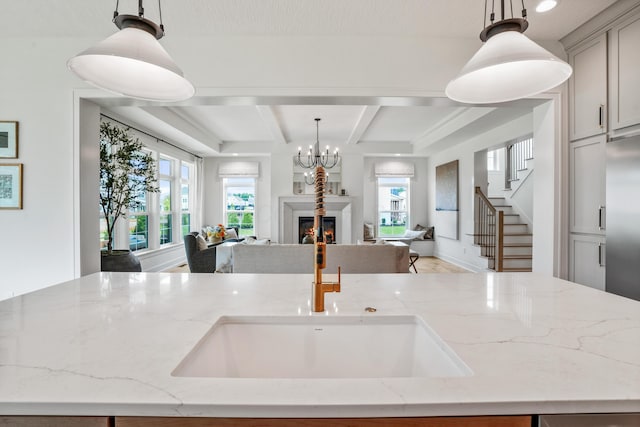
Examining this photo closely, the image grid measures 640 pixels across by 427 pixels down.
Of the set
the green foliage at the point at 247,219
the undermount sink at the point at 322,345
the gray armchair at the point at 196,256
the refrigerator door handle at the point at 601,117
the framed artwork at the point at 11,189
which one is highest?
the refrigerator door handle at the point at 601,117

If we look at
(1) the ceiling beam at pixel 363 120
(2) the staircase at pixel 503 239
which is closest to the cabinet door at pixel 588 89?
(1) the ceiling beam at pixel 363 120

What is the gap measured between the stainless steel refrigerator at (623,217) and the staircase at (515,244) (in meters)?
2.76

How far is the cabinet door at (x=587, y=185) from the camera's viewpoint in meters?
2.40

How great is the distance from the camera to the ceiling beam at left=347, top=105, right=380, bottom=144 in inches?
172

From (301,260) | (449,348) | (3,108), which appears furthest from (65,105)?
(449,348)

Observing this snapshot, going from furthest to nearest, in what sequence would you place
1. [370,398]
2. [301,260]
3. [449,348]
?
1. [301,260]
2. [449,348]
3. [370,398]

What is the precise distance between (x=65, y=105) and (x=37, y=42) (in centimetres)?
57

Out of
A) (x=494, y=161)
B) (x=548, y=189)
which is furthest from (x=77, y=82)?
Result: (x=494, y=161)

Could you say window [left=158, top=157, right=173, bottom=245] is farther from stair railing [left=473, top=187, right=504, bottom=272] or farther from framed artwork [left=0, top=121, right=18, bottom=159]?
stair railing [left=473, top=187, right=504, bottom=272]

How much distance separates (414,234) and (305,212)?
104 inches

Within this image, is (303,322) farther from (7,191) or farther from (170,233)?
(170,233)

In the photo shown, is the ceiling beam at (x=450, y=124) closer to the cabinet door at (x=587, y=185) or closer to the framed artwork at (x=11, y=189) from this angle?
the cabinet door at (x=587, y=185)

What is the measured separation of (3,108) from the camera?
255cm

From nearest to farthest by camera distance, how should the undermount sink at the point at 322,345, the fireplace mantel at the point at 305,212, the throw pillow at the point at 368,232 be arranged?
the undermount sink at the point at 322,345 < the fireplace mantel at the point at 305,212 < the throw pillow at the point at 368,232
